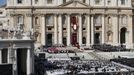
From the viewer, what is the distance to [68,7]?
9794 centimetres

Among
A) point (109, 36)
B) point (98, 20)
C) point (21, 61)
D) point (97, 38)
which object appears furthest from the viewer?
point (97, 38)

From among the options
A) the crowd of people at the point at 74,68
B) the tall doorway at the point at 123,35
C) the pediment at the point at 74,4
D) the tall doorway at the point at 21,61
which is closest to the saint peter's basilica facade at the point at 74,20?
the pediment at the point at 74,4

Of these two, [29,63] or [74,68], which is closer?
[29,63]

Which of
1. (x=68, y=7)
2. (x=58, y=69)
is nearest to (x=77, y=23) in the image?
(x=68, y=7)

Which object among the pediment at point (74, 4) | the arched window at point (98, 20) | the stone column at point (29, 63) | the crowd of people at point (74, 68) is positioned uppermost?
the pediment at point (74, 4)

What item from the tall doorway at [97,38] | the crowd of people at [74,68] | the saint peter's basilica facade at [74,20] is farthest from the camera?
the tall doorway at [97,38]

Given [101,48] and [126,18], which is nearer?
[101,48]

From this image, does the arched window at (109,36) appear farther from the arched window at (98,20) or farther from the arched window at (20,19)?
the arched window at (20,19)

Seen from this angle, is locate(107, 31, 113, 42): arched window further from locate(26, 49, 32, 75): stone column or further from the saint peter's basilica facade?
locate(26, 49, 32, 75): stone column

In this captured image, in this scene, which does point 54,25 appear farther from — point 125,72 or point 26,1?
point 125,72

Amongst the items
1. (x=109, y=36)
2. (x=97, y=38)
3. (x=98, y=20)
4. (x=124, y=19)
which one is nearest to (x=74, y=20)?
(x=98, y=20)

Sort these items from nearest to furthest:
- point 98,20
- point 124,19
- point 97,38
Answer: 1. point 98,20
2. point 124,19
3. point 97,38

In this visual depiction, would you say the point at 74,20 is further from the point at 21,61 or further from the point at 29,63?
the point at 29,63

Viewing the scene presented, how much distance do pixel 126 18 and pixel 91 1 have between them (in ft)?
29.1
